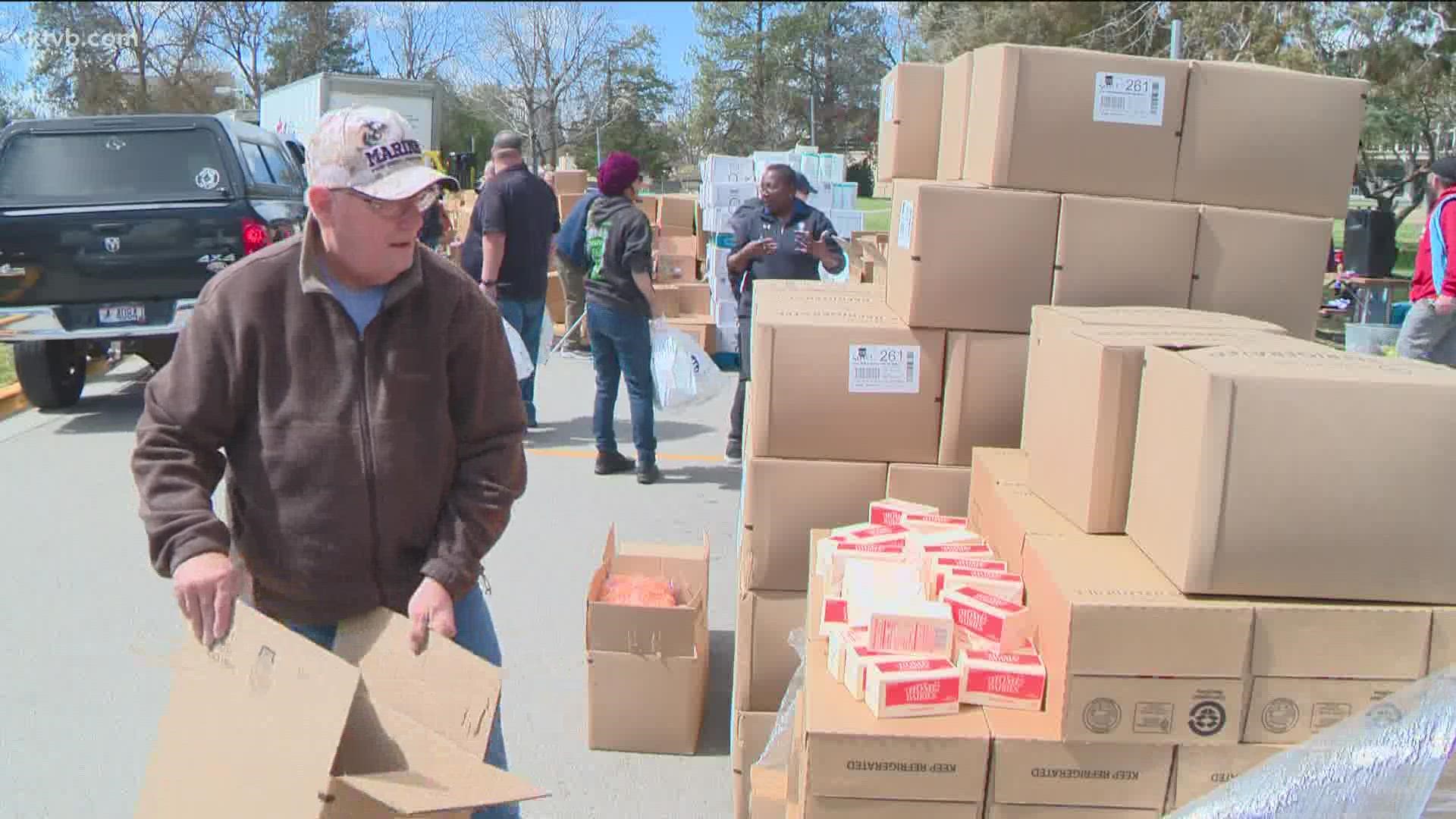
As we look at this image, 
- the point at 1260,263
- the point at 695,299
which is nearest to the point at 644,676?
the point at 1260,263

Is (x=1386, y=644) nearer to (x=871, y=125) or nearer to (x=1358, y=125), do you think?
(x=1358, y=125)

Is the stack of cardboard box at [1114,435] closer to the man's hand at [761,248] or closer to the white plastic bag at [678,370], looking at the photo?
the man's hand at [761,248]

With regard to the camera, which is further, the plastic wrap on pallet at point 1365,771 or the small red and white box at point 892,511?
the small red and white box at point 892,511

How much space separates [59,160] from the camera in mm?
7355

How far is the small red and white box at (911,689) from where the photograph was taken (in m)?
2.03

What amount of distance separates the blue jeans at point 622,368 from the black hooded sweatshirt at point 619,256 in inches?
2.5

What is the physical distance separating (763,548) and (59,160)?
21.5 ft

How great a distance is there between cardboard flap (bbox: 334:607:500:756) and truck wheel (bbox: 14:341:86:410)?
6666 millimetres

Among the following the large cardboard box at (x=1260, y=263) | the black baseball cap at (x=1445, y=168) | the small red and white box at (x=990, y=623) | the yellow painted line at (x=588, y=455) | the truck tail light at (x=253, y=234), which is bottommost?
the yellow painted line at (x=588, y=455)

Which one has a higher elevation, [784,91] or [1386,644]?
[784,91]

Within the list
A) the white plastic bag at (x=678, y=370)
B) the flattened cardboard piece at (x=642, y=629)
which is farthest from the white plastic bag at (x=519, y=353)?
the flattened cardboard piece at (x=642, y=629)

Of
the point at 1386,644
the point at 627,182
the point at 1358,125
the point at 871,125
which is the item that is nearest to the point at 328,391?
the point at 1386,644

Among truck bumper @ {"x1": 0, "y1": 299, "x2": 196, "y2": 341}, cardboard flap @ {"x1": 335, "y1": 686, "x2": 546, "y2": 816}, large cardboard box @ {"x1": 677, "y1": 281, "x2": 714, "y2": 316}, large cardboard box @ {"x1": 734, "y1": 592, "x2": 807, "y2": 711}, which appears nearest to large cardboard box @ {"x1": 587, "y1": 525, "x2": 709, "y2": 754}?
large cardboard box @ {"x1": 734, "y1": 592, "x2": 807, "y2": 711}

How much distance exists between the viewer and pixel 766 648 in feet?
9.99
